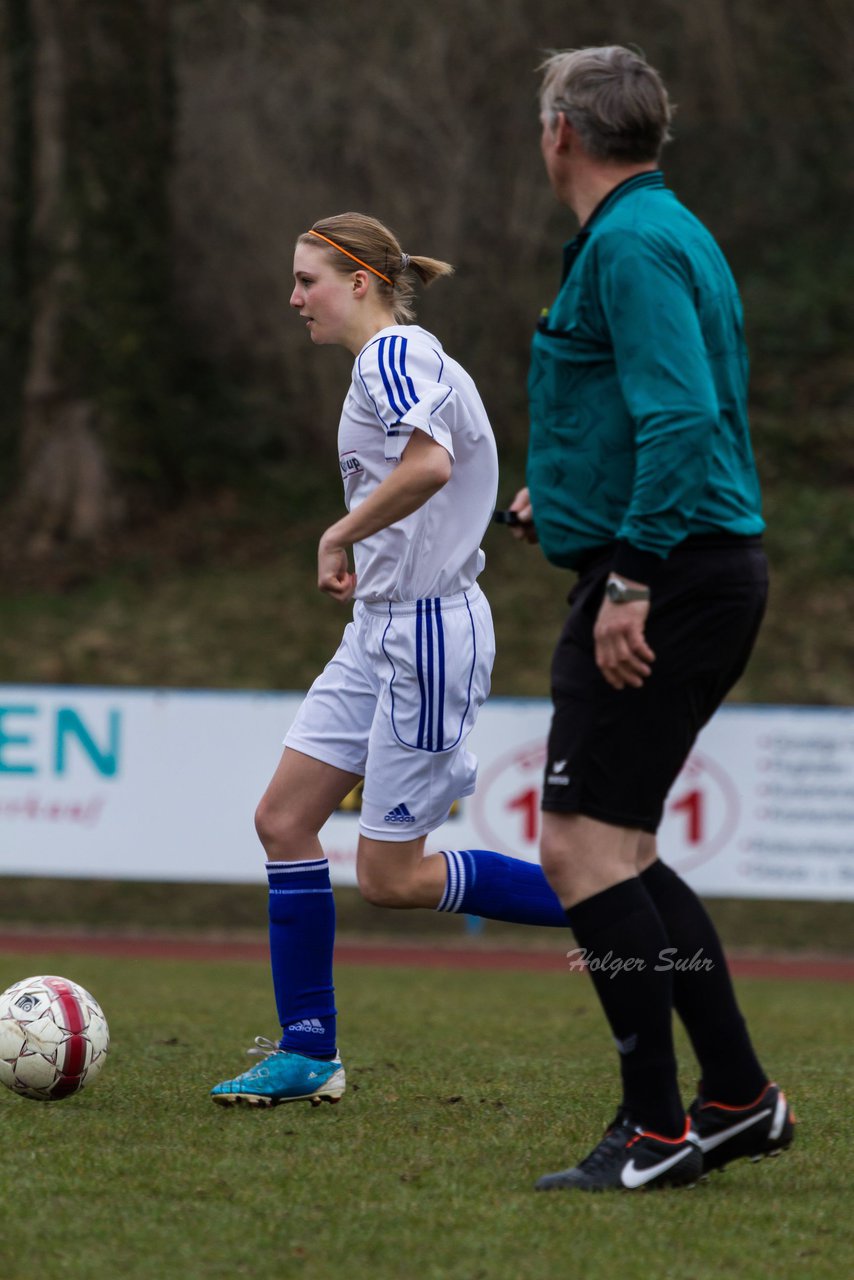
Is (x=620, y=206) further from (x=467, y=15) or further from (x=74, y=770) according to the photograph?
(x=467, y=15)

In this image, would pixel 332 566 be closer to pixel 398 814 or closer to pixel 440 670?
pixel 440 670

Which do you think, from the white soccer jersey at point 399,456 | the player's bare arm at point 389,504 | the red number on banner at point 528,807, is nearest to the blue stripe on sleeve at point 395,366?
the white soccer jersey at point 399,456

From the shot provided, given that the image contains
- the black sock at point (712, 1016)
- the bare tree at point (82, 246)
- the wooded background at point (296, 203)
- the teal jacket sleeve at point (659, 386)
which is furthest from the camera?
the wooded background at point (296, 203)

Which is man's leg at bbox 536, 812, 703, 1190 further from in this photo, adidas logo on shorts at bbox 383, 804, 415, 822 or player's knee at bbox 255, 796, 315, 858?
player's knee at bbox 255, 796, 315, 858

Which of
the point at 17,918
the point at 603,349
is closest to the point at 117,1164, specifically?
the point at 603,349

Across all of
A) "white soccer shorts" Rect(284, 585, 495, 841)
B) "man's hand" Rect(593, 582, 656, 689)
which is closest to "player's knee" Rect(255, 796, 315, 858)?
"white soccer shorts" Rect(284, 585, 495, 841)

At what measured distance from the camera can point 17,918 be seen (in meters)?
13.9

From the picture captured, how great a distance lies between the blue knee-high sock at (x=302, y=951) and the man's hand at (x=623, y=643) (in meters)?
1.56

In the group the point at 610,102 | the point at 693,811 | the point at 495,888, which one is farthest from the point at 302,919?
the point at 693,811

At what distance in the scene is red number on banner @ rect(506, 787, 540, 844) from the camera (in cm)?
1098

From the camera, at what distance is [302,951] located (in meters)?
4.54

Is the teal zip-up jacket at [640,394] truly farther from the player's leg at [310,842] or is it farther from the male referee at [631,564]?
the player's leg at [310,842]

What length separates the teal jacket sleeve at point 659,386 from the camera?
318cm

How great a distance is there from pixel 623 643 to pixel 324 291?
5.73 feet
